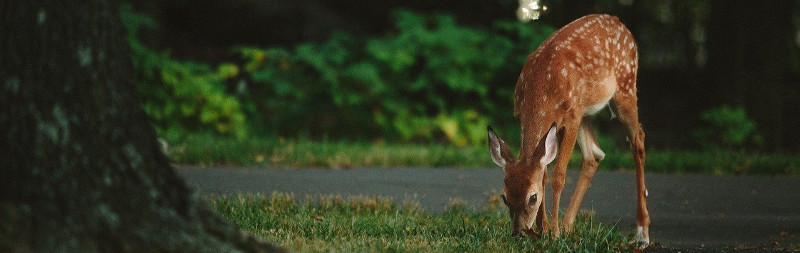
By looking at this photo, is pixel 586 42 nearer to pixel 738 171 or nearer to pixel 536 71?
pixel 536 71

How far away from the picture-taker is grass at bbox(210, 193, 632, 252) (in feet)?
18.5

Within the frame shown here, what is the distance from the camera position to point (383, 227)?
6.29m

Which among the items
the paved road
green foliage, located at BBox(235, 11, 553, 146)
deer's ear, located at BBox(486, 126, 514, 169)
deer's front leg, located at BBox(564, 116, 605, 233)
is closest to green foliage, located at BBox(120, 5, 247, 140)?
green foliage, located at BBox(235, 11, 553, 146)

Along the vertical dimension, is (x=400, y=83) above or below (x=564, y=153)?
below

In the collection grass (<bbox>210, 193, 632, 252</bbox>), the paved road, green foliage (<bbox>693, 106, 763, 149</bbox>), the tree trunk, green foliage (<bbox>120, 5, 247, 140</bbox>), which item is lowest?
green foliage (<bbox>693, 106, 763, 149</bbox>)

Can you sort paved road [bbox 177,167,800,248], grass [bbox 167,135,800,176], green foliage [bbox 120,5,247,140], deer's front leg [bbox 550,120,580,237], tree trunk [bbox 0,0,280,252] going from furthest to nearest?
green foliage [bbox 120,5,247,140] < grass [bbox 167,135,800,176] < paved road [bbox 177,167,800,248] < deer's front leg [bbox 550,120,580,237] < tree trunk [bbox 0,0,280,252]

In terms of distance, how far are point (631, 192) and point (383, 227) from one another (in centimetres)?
311

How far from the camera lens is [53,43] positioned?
13.8ft

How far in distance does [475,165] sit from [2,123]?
21.7 ft

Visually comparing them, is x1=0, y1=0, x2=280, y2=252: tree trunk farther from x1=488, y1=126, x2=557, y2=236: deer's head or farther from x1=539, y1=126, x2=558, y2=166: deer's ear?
x1=539, y1=126, x2=558, y2=166: deer's ear

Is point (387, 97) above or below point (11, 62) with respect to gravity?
below

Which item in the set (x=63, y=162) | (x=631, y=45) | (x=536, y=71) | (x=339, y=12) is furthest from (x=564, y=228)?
(x=339, y=12)

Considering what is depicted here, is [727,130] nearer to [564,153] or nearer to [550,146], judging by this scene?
[564,153]

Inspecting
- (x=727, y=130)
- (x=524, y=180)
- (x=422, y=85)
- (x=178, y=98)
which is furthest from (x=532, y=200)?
(x=727, y=130)
